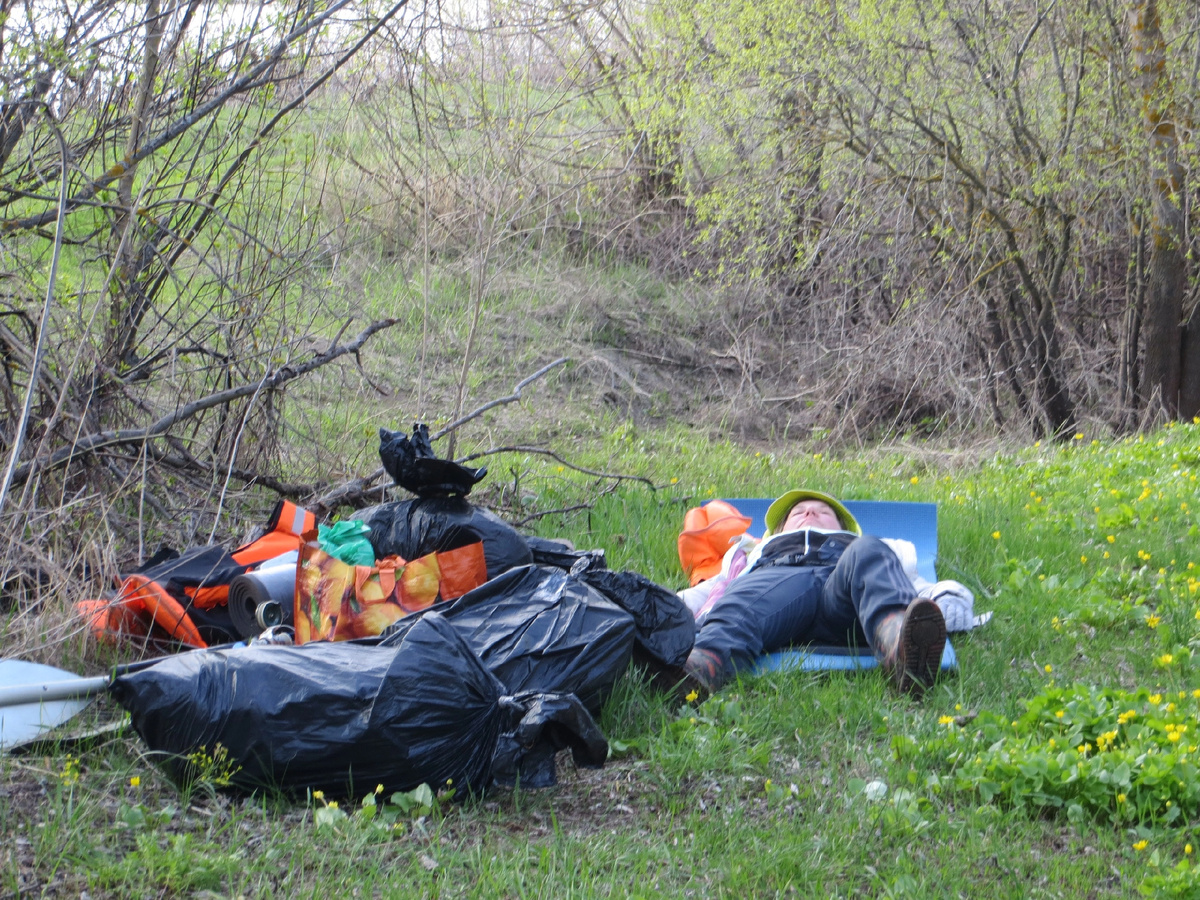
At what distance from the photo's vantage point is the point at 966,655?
382 cm

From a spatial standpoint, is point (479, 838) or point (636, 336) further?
point (636, 336)

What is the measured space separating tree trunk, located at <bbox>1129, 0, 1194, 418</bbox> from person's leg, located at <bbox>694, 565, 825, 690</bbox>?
543 centimetres

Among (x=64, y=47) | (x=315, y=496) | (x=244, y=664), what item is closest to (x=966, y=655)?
(x=244, y=664)

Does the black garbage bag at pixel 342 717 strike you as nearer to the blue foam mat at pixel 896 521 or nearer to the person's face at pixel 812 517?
the blue foam mat at pixel 896 521

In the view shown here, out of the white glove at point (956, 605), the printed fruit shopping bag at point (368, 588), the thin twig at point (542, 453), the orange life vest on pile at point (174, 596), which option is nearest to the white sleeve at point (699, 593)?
the white glove at point (956, 605)

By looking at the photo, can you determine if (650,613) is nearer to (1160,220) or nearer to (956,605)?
(956,605)

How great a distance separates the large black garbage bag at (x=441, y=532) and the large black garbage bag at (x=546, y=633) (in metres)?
0.56

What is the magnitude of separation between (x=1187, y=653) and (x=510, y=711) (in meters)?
2.43

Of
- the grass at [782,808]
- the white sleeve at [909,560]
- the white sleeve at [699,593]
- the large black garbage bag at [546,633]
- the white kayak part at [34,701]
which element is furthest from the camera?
the white sleeve at [699,593]

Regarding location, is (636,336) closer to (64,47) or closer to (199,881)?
(64,47)

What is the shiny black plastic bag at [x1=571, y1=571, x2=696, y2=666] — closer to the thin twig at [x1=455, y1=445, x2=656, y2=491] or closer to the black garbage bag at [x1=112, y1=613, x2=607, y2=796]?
the black garbage bag at [x1=112, y1=613, x2=607, y2=796]

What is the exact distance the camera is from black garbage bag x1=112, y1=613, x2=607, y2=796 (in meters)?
2.68

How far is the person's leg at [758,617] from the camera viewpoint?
3.78m

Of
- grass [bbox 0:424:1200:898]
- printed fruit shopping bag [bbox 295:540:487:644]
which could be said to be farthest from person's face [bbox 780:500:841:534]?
printed fruit shopping bag [bbox 295:540:487:644]
